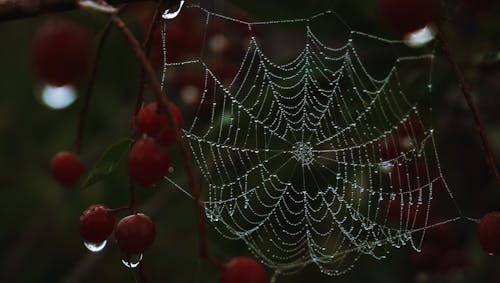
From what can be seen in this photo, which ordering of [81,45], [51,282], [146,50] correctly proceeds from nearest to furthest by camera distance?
[81,45], [146,50], [51,282]

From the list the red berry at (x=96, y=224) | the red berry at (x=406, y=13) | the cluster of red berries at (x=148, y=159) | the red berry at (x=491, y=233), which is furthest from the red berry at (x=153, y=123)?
the red berry at (x=491, y=233)

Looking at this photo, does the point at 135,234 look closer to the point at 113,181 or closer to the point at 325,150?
the point at 325,150

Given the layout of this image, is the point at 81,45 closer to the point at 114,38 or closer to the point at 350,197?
the point at 350,197

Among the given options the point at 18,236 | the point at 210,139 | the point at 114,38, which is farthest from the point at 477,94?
the point at 18,236

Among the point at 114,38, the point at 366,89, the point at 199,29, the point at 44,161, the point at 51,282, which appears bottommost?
the point at 51,282

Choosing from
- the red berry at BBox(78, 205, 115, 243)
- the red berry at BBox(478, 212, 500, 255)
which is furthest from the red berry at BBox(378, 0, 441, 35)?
the red berry at BBox(78, 205, 115, 243)

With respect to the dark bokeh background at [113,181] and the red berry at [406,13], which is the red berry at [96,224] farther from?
the dark bokeh background at [113,181]

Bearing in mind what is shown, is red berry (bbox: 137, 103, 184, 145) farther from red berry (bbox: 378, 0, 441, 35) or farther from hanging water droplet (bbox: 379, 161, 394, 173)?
hanging water droplet (bbox: 379, 161, 394, 173)
